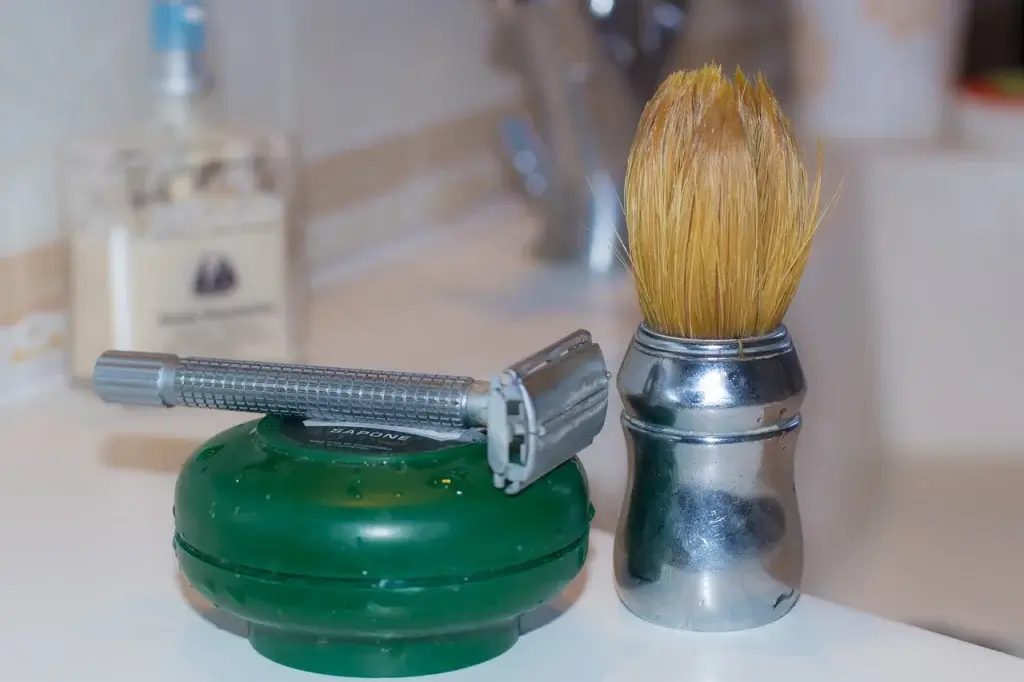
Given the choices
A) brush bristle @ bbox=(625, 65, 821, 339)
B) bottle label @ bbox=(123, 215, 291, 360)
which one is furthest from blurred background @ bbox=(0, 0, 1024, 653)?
brush bristle @ bbox=(625, 65, 821, 339)

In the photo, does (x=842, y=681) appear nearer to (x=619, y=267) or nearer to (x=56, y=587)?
(x=56, y=587)

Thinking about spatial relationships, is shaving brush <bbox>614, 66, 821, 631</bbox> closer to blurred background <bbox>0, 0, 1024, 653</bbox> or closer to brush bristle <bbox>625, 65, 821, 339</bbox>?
brush bristle <bbox>625, 65, 821, 339</bbox>

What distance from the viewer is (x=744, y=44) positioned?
105 centimetres

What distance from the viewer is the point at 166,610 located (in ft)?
1.34

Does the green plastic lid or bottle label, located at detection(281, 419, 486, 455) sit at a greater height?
bottle label, located at detection(281, 419, 486, 455)

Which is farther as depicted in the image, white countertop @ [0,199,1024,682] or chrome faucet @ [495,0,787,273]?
chrome faucet @ [495,0,787,273]

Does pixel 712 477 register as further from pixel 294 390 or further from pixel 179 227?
pixel 179 227

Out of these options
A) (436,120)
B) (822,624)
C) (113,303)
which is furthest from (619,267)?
(822,624)

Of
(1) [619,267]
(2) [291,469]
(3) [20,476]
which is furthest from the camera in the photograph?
(1) [619,267]

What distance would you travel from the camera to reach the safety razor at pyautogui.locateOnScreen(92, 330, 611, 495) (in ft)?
1.13

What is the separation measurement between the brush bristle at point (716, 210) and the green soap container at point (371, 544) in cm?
7

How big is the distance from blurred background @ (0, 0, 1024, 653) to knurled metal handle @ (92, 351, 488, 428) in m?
0.20

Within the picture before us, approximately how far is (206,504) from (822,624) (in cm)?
19

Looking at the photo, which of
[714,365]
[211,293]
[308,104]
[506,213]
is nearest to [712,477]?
[714,365]
